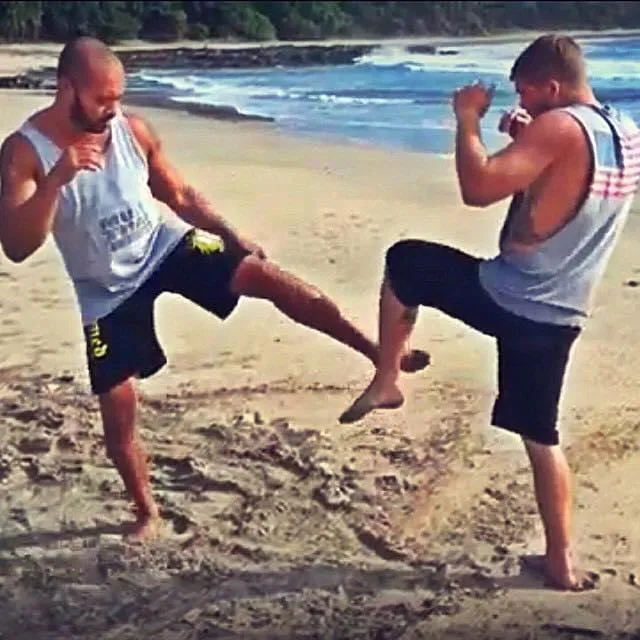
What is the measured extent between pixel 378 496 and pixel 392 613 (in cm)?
64

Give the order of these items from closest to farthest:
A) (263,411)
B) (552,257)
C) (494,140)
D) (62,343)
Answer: (552,257), (263,411), (62,343), (494,140)

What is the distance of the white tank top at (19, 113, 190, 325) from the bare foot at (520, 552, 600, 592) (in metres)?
1.08

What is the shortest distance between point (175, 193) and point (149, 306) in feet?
0.92

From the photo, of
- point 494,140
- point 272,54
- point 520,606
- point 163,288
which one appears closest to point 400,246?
point 163,288

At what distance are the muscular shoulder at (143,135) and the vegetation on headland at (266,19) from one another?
7.15 feet

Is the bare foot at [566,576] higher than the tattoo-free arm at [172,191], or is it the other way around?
the tattoo-free arm at [172,191]

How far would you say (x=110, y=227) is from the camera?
3.72m

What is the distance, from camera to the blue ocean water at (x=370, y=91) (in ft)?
19.9

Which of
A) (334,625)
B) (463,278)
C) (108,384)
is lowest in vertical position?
(334,625)

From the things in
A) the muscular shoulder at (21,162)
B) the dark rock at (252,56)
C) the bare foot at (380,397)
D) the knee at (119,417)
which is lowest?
the knee at (119,417)

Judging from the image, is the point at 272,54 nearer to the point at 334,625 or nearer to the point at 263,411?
the point at 263,411

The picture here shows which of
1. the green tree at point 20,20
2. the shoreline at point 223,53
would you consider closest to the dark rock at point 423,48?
the shoreline at point 223,53

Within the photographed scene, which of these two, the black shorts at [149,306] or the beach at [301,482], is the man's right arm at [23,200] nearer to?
the black shorts at [149,306]

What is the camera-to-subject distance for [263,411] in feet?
16.2
